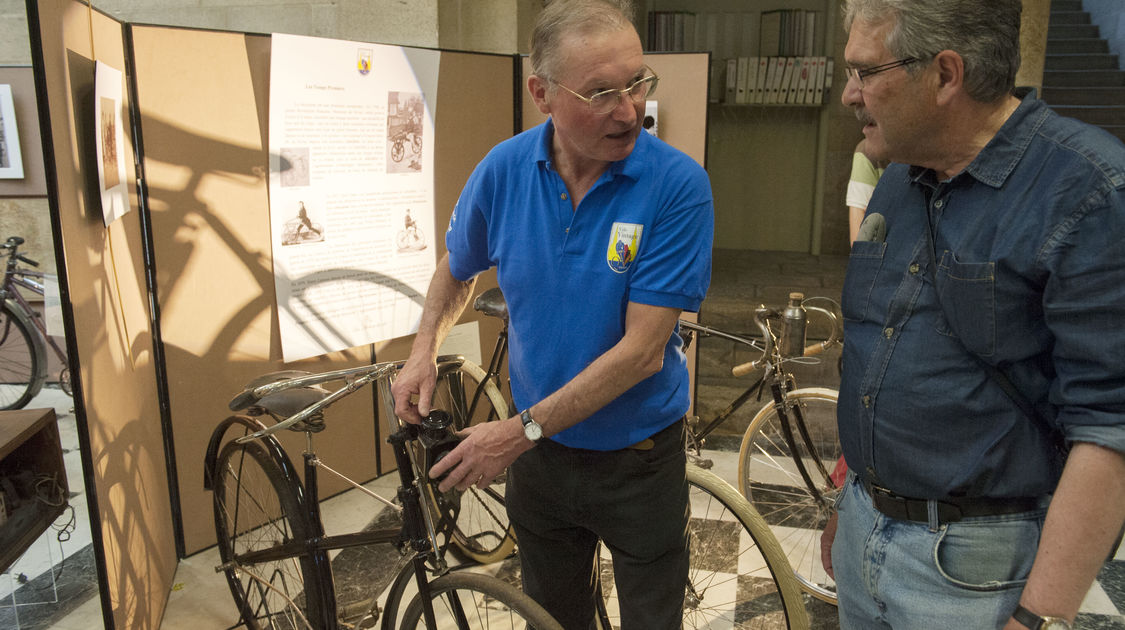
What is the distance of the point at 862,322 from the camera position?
1129 mm

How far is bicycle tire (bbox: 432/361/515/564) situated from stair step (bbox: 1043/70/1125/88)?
24.5 ft

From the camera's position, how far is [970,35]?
3.00 feet

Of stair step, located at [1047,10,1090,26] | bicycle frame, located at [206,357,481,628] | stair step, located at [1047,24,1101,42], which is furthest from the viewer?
stair step, located at [1047,10,1090,26]

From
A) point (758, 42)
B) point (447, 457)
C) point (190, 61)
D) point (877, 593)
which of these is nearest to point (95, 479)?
point (447, 457)

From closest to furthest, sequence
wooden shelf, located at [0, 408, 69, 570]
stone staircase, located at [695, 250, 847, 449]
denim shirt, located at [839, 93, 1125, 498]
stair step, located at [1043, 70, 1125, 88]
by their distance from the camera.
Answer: denim shirt, located at [839, 93, 1125, 498] → wooden shelf, located at [0, 408, 69, 570] → stone staircase, located at [695, 250, 847, 449] → stair step, located at [1043, 70, 1125, 88]

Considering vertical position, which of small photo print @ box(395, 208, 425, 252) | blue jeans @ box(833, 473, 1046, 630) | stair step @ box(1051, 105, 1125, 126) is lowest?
blue jeans @ box(833, 473, 1046, 630)

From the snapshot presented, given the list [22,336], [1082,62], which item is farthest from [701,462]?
[1082,62]

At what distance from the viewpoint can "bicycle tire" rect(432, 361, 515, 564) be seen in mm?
2648

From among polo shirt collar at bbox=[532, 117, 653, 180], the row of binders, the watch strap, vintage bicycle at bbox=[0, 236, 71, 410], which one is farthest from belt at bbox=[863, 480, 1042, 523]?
the row of binders

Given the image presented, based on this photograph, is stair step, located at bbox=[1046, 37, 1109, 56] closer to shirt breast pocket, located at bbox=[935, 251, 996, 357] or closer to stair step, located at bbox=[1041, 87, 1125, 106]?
stair step, located at bbox=[1041, 87, 1125, 106]

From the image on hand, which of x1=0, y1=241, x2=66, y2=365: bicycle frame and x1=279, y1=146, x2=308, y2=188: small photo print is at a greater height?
x1=279, y1=146, x2=308, y2=188: small photo print

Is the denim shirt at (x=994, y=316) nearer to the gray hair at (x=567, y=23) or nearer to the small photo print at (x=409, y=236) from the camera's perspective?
the gray hair at (x=567, y=23)

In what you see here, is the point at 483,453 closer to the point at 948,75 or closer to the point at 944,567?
the point at 944,567

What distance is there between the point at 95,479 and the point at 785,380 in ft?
6.23
